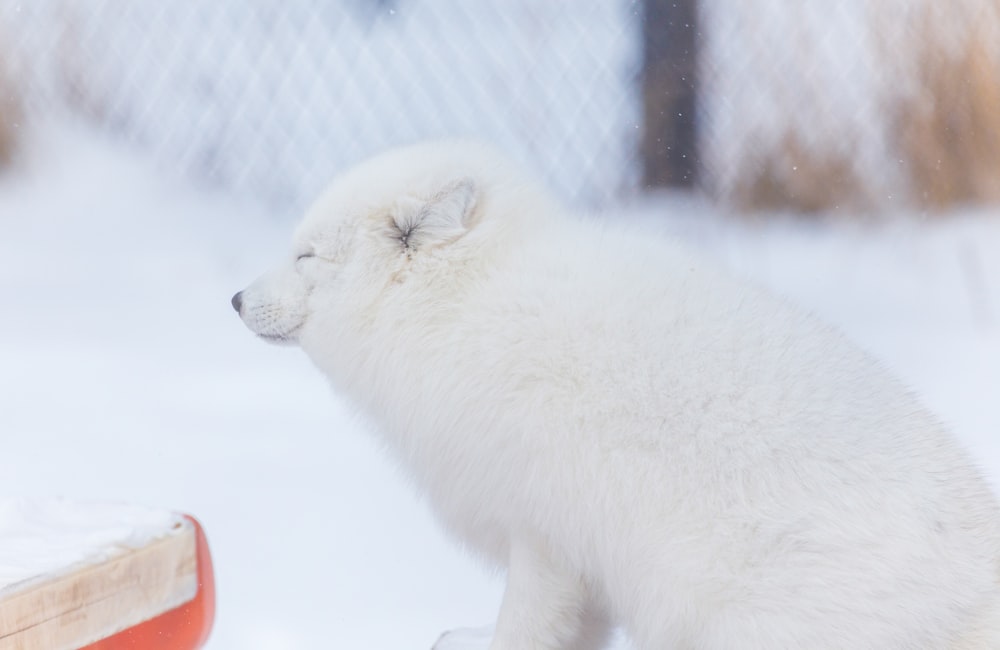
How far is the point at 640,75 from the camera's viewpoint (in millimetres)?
3109

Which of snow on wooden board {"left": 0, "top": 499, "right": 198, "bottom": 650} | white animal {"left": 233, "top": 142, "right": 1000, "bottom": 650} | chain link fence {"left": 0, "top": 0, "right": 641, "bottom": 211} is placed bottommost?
snow on wooden board {"left": 0, "top": 499, "right": 198, "bottom": 650}

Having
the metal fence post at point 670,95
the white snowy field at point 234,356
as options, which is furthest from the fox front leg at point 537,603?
the metal fence post at point 670,95

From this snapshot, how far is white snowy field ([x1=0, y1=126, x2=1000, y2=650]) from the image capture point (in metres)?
2.66

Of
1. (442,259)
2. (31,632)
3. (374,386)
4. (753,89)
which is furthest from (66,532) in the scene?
(753,89)

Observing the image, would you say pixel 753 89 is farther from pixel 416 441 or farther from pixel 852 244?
pixel 416 441

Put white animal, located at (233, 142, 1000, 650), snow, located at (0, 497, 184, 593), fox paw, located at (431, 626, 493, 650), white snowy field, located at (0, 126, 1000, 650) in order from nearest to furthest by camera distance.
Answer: white animal, located at (233, 142, 1000, 650), snow, located at (0, 497, 184, 593), fox paw, located at (431, 626, 493, 650), white snowy field, located at (0, 126, 1000, 650)

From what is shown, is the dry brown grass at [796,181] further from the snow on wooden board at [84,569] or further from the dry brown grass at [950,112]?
the snow on wooden board at [84,569]

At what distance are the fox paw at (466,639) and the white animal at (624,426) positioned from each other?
0.38 meters

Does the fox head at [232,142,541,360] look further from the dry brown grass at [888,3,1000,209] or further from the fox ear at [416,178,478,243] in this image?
the dry brown grass at [888,3,1000,209]

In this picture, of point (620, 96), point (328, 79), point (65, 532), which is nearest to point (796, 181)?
point (620, 96)

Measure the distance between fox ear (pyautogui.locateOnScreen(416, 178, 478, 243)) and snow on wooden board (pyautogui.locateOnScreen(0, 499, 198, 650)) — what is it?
0.80 metres

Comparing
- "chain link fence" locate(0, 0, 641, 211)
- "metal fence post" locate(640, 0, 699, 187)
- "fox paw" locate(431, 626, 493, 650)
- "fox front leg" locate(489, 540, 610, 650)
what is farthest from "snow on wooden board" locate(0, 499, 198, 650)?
"metal fence post" locate(640, 0, 699, 187)

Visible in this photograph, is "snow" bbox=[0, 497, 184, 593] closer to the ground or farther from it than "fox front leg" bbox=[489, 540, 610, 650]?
closer to the ground

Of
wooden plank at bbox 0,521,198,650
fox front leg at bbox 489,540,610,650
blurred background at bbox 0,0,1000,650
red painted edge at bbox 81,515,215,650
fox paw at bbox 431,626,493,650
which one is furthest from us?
blurred background at bbox 0,0,1000,650
